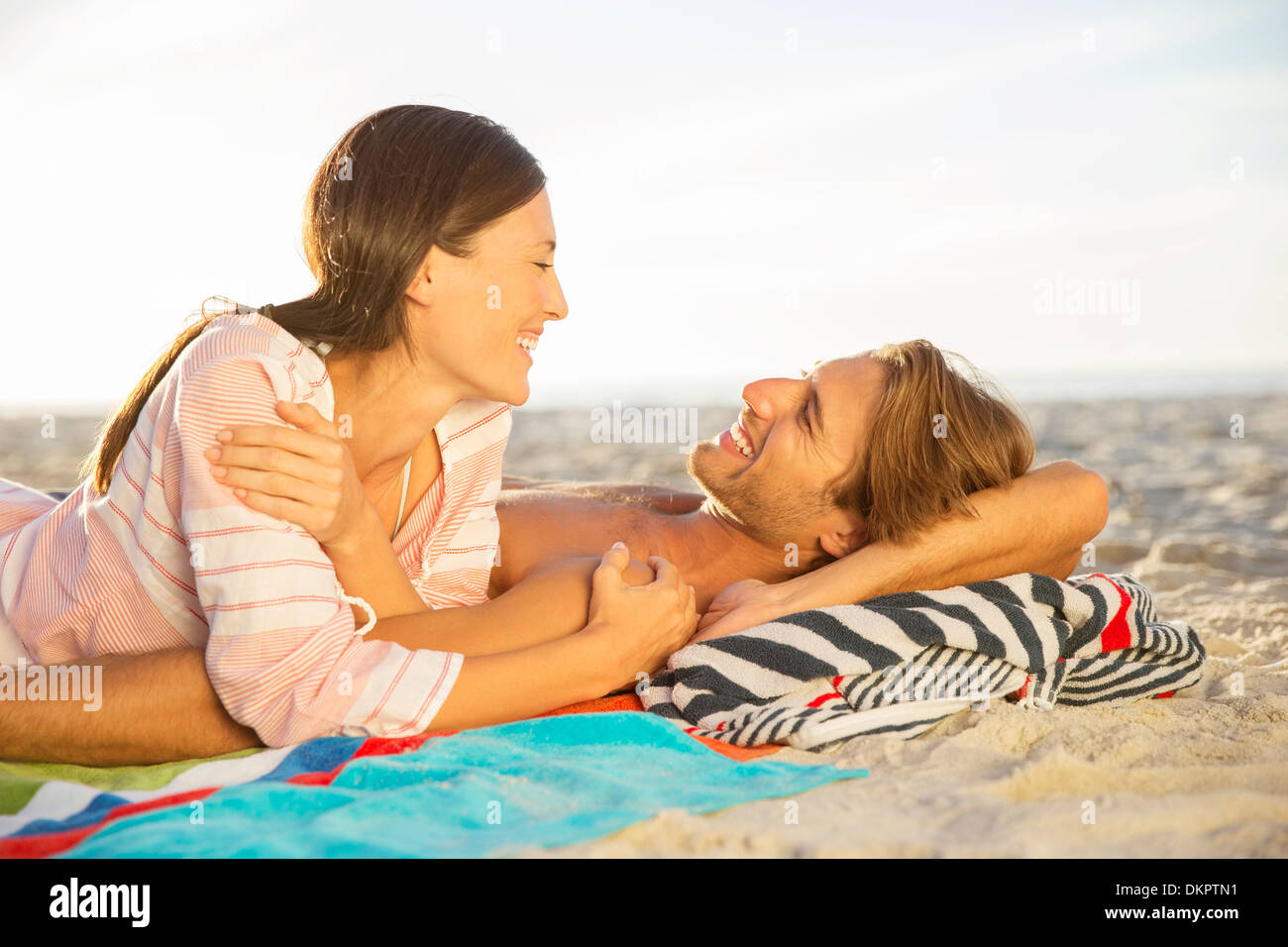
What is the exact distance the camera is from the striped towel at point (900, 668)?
2.82m

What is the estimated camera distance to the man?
329 cm

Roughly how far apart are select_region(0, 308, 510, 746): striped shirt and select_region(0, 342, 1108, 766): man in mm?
192

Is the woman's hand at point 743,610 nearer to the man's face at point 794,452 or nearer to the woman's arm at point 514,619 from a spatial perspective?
the woman's arm at point 514,619

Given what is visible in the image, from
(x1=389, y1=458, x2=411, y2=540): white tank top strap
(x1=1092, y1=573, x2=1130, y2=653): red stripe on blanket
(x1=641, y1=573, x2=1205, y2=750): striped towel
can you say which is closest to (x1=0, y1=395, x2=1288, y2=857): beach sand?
(x1=641, y1=573, x2=1205, y2=750): striped towel

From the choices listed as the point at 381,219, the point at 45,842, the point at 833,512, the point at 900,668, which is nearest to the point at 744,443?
the point at 833,512

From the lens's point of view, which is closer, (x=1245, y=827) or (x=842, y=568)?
Result: (x=1245, y=827)

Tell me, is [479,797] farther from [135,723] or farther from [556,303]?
[556,303]

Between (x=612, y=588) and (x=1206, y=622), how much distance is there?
2899 millimetres

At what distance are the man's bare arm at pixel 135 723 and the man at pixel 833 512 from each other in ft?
0.22

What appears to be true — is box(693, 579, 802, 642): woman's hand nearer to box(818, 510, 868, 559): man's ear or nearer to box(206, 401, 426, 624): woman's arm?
box(818, 510, 868, 559): man's ear

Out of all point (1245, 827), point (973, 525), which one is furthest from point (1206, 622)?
point (1245, 827)

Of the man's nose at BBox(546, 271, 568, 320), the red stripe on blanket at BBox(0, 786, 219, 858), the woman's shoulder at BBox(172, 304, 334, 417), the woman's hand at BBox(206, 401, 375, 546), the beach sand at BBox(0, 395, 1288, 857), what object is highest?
the man's nose at BBox(546, 271, 568, 320)
